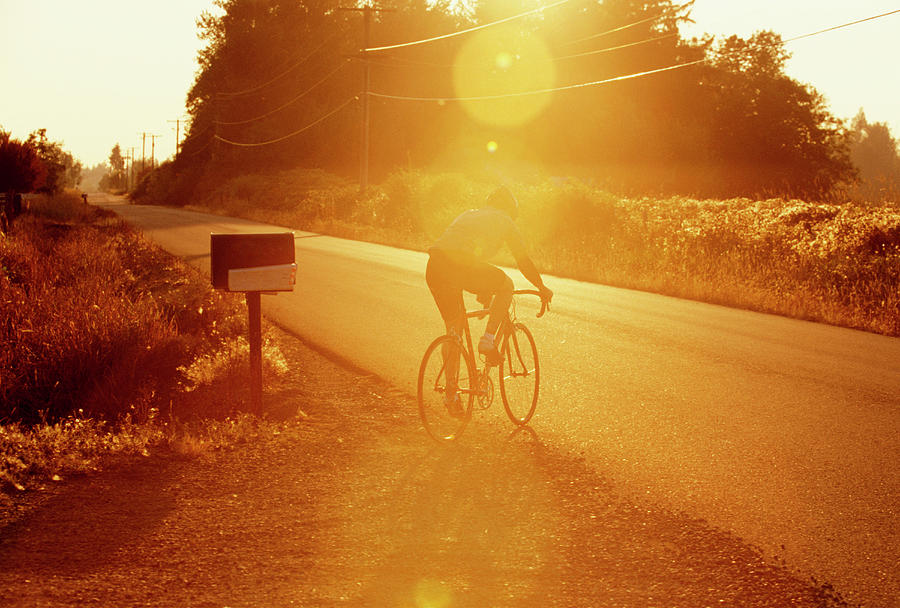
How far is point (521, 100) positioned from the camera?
60031 mm

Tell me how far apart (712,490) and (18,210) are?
28610mm

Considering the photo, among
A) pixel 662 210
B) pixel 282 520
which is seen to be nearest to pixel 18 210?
pixel 662 210

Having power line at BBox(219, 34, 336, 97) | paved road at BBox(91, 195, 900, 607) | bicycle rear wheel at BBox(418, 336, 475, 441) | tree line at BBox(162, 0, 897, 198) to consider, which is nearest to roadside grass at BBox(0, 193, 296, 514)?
bicycle rear wheel at BBox(418, 336, 475, 441)

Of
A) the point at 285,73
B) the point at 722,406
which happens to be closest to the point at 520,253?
the point at 722,406

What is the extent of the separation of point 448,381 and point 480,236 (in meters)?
1.09

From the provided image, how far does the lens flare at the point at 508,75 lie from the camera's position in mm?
60469

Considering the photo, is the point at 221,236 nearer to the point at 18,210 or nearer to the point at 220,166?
the point at 18,210

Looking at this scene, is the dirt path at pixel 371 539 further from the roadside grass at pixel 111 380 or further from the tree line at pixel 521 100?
the tree line at pixel 521 100

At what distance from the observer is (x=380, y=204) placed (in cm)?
4044

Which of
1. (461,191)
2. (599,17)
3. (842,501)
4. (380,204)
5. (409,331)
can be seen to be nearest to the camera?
(842,501)

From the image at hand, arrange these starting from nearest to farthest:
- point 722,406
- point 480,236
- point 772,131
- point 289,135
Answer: point 480,236 → point 722,406 → point 772,131 → point 289,135

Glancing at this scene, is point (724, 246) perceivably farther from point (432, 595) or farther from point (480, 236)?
point (432, 595)

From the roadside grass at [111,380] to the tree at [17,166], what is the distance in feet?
66.3

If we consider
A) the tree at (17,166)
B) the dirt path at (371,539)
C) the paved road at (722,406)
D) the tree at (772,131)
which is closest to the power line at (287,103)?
the tree at (772,131)
